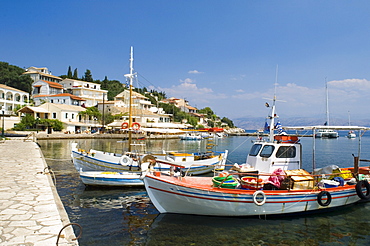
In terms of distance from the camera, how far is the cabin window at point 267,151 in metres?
12.8

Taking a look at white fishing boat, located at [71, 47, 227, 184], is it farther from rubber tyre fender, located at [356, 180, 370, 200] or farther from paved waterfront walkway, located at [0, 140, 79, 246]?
rubber tyre fender, located at [356, 180, 370, 200]

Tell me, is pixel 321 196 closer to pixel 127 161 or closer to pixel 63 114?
pixel 127 161

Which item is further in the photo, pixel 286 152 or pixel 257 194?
pixel 286 152

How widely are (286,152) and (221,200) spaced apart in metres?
4.81

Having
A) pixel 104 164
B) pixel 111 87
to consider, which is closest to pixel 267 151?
pixel 104 164

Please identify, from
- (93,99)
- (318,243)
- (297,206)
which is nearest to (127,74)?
(297,206)

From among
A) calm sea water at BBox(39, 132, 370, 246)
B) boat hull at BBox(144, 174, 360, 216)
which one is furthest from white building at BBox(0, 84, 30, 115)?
boat hull at BBox(144, 174, 360, 216)

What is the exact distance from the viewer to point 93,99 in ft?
272

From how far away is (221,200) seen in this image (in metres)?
9.90

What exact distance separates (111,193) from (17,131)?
47629 millimetres

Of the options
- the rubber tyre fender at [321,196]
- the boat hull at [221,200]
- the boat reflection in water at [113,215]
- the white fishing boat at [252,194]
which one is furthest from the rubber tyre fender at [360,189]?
the boat reflection in water at [113,215]

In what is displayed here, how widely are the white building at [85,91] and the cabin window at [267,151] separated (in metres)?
73.8

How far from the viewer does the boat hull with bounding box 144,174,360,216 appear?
9844mm

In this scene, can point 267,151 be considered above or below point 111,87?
below
